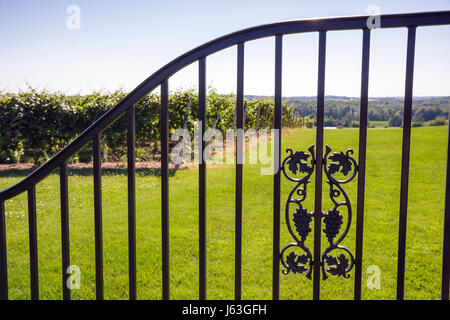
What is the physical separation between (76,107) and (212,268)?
22.9ft

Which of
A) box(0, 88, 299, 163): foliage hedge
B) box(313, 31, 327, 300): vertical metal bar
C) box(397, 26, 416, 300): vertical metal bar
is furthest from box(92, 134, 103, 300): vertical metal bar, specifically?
box(0, 88, 299, 163): foliage hedge

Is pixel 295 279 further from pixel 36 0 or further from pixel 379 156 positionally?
pixel 36 0

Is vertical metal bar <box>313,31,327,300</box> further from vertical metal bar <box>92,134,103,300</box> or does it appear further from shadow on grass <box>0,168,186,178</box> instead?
shadow on grass <box>0,168,186,178</box>

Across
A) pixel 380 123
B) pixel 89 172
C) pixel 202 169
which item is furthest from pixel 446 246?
pixel 89 172

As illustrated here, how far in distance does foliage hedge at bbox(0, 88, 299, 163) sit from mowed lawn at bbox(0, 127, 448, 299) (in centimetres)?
156

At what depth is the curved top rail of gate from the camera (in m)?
1.32

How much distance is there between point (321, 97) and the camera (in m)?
1.44

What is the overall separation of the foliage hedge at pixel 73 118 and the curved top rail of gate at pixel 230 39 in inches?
261

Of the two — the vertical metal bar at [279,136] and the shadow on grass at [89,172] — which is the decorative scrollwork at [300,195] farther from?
the shadow on grass at [89,172]

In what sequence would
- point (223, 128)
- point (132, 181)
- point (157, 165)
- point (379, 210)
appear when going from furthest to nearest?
point (223, 128) < point (157, 165) < point (379, 210) < point (132, 181)

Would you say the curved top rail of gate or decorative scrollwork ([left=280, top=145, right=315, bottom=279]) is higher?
the curved top rail of gate

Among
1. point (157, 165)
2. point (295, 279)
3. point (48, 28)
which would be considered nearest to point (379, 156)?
point (157, 165)

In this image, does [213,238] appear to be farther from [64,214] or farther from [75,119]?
[75,119]

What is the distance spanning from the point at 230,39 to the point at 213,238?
2.91 m
